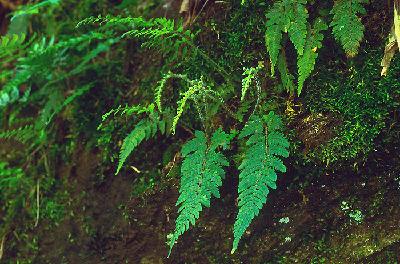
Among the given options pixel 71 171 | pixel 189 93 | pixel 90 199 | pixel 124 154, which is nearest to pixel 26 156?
pixel 71 171

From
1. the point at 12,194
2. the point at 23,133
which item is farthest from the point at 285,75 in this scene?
the point at 12,194

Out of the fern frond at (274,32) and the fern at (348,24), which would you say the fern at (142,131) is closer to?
the fern frond at (274,32)

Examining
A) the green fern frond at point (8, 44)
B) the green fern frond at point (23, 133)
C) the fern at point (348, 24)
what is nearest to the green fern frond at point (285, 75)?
the fern at point (348, 24)

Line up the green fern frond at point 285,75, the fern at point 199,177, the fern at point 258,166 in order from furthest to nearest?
the green fern frond at point 285,75
the fern at point 199,177
the fern at point 258,166

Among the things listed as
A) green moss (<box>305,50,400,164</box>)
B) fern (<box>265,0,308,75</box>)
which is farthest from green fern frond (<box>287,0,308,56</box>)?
green moss (<box>305,50,400,164</box>)

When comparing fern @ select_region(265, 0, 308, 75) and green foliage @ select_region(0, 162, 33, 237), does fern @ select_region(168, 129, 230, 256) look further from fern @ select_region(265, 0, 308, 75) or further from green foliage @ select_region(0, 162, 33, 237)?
green foliage @ select_region(0, 162, 33, 237)
